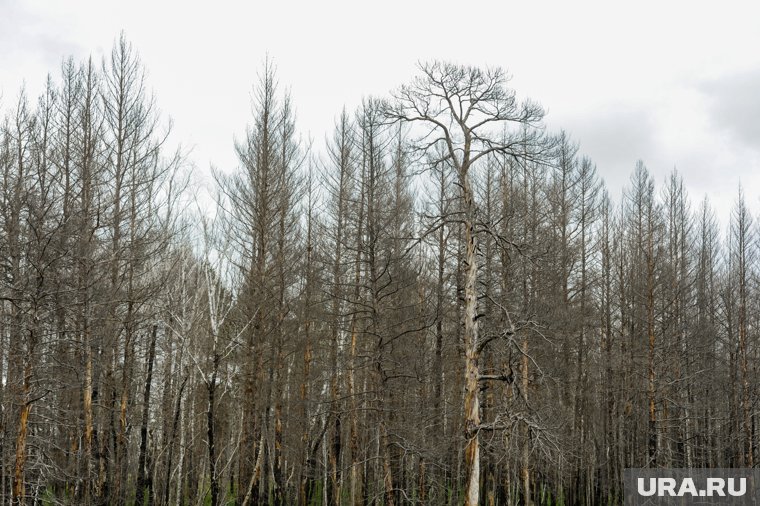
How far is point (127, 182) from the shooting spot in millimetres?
14859

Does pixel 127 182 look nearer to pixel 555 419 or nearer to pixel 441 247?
pixel 441 247

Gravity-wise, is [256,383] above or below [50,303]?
below

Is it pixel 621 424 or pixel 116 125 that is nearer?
pixel 116 125

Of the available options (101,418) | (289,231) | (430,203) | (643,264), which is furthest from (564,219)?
(101,418)

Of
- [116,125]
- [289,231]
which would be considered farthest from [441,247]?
[116,125]

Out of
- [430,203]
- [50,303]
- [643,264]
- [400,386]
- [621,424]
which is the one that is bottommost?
[621,424]

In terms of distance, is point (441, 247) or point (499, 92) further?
point (441, 247)

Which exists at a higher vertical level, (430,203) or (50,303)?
(430,203)

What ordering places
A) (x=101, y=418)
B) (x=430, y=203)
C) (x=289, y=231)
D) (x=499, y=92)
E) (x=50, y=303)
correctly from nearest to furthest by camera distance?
(x=499, y=92)
(x=50, y=303)
(x=101, y=418)
(x=289, y=231)
(x=430, y=203)

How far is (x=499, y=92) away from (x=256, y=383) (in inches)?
329

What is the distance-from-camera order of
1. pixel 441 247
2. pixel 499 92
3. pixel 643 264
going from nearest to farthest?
pixel 499 92
pixel 441 247
pixel 643 264

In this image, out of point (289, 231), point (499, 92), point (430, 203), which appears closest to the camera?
point (499, 92)

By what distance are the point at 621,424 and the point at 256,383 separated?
13989 mm

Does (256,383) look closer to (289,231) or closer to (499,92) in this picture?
(289,231)
